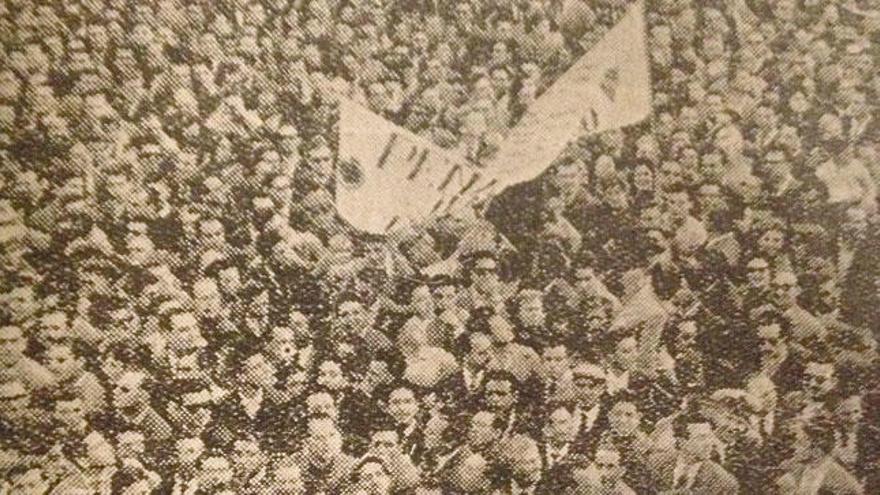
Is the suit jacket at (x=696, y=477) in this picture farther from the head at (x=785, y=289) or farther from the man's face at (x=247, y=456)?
the man's face at (x=247, y=456)

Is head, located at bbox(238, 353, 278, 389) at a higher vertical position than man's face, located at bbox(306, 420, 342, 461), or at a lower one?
higher

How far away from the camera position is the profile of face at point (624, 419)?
0.94m

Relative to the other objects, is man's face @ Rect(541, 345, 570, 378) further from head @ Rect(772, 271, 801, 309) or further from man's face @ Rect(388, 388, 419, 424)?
head @ Rect(772, 271, 801, 309)

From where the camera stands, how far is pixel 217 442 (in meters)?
0.88

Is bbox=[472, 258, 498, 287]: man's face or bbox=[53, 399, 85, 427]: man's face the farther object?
bbox=[472, 258, 498, 287]: man's face

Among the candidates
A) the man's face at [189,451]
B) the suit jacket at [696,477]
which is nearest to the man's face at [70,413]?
the man's face at [189,451]

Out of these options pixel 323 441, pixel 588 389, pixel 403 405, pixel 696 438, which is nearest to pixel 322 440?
pixel 323 441

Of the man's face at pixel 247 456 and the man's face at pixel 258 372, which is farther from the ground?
the man's face at pixel 258 372

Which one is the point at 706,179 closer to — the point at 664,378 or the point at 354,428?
the point at 664,378

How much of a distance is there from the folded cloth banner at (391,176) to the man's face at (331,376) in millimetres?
175

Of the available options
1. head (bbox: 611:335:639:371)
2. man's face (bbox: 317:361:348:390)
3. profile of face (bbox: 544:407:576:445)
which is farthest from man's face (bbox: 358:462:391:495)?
head (bbox: 611:335:639:371)

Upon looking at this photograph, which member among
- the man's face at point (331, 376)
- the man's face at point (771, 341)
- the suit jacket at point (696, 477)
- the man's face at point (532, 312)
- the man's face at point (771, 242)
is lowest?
the man's face at point (331, 376)

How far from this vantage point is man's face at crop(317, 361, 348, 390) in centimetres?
91

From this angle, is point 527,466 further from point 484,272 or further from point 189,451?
point 189,451
